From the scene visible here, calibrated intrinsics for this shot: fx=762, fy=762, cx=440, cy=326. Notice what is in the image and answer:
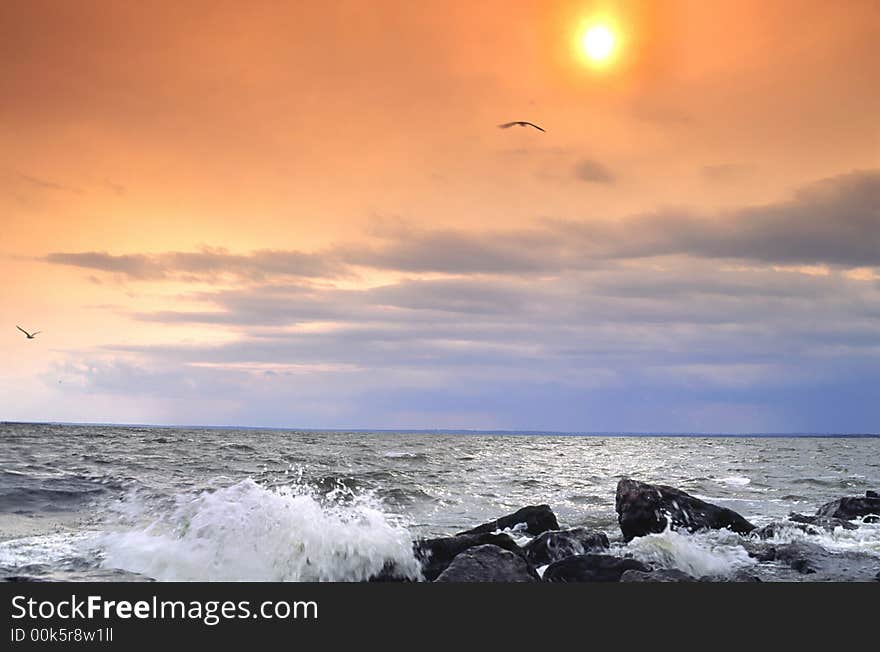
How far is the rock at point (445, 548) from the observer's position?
1353 cm

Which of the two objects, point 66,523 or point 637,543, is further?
point 66,523

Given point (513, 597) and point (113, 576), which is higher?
point (513, 597)

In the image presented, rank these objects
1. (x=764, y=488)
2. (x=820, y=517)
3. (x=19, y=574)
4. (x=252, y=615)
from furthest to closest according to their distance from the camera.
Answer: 1. (x=764, y=488)
2. (x=820, y=517)
3. (x=19, y=574)
4. (x=252, y=615)

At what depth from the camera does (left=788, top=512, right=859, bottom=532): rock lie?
1894cm

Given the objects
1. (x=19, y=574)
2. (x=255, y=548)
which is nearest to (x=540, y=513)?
(x=255, y=548)

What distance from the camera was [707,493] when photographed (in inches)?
1244

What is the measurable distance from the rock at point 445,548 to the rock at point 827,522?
9.72 m

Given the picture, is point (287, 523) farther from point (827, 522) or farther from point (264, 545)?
point (827, 522)

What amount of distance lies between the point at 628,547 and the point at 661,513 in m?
2.04

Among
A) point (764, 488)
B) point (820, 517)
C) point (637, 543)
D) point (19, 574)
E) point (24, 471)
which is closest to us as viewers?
point (19, 574)

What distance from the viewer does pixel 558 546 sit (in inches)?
575

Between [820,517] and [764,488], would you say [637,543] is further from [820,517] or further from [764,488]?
[764,488]

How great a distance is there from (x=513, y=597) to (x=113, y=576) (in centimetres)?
774

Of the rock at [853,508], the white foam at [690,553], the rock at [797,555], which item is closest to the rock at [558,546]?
the white foam at [690,553]
